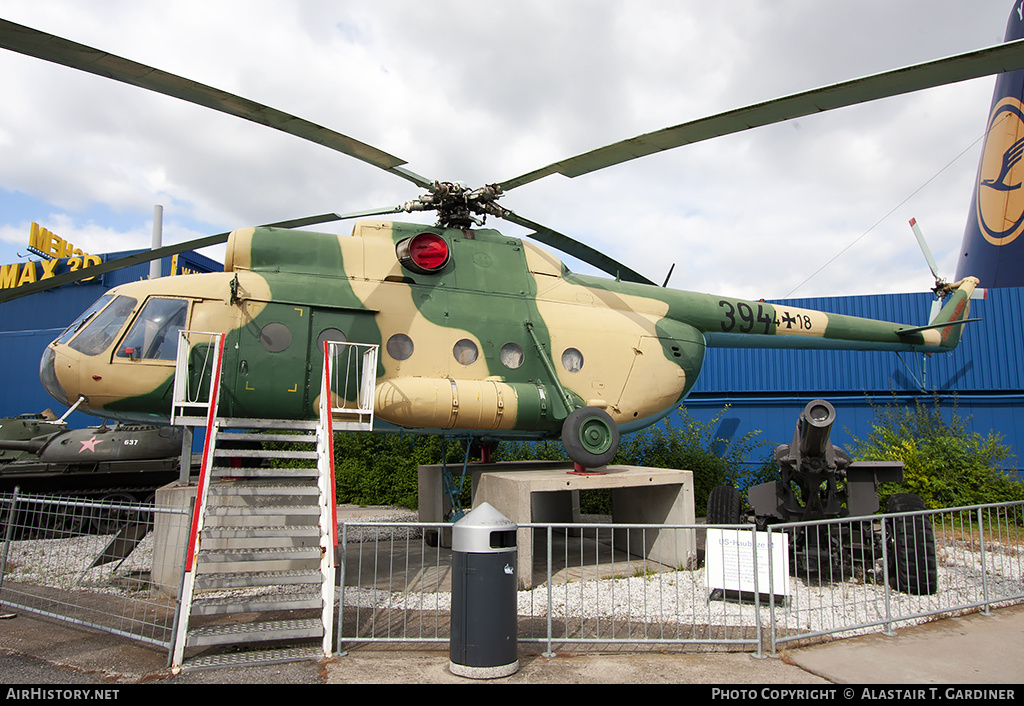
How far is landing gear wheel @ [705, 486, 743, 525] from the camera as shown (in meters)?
8.26

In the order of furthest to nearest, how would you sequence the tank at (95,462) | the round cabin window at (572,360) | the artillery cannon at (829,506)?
the tank at (95,462) < the round cabin window at (572,360) < the artillery cannon at (829,506)

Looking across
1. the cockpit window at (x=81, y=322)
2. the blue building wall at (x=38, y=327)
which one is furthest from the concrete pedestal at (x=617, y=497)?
the blue building wall at (x=38, y=327)

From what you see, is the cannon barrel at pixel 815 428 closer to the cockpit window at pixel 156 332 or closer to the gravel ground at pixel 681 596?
the gravel ground at pixel 681 596

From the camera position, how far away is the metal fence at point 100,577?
5.86m

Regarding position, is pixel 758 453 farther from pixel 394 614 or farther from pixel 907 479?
pixel 394 614

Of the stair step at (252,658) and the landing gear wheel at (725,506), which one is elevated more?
the landing gear wheel at (725,506)

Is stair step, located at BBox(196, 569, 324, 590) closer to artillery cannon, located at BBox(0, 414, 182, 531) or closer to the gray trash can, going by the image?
the gray trash can

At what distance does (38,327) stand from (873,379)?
3034 cm

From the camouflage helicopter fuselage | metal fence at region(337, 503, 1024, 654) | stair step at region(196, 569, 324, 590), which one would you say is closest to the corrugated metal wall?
the camouflage helicopter fuselage

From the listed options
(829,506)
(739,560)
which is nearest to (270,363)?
(739,560)

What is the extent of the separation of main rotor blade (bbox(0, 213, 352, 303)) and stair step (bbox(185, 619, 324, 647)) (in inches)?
172

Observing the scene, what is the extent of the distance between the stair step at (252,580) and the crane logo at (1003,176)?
1914 centimetres

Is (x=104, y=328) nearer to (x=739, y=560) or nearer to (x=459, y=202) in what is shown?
(x=459, y=202)
